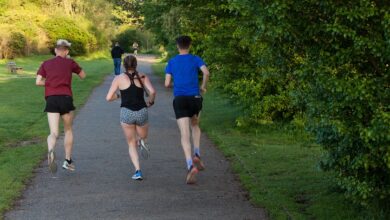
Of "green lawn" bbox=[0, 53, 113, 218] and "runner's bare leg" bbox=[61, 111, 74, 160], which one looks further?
"runner's bare leg" bbox=[61, 111, 74, 160]

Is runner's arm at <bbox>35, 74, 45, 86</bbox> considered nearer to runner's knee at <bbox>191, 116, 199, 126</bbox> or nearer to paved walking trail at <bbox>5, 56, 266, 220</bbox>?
paved walking trail at <bbox>5, 56, 266, 220</bbox>

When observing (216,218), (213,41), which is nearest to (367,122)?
(216,218)

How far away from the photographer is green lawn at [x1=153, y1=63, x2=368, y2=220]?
6.45 meters

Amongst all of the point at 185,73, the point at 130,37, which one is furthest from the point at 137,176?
the point at 130,37

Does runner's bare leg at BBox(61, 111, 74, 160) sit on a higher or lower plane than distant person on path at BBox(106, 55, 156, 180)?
lower

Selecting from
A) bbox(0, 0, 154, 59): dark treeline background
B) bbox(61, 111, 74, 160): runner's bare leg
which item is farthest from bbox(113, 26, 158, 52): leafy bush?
bbox(61, 111, 74, 160): runner's bare leg

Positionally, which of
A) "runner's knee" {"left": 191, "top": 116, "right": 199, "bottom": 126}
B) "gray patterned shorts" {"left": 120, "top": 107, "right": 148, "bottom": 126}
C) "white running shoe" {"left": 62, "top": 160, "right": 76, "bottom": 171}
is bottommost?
"white running shoe" {"left": 62, "top": 160, "right": 76, "bottom": 171}

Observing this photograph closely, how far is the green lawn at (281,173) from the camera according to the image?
6.45 m

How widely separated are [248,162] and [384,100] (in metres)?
4.94

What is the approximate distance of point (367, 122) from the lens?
472 cm

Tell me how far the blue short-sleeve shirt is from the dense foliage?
169 ft

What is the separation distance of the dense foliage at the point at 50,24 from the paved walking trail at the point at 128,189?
4955 centimetres

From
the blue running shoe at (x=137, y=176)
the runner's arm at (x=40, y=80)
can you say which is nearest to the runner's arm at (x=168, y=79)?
the blue running shoe at (x=137, y=176)

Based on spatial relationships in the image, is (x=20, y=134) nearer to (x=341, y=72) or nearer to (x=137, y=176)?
(x=137, y=176)
